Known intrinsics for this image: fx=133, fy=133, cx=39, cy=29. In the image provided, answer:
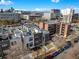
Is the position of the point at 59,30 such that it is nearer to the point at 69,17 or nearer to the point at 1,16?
the point at 69,17

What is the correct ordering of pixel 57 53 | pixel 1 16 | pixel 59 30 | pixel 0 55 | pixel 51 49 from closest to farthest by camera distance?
pixel 0 55 → pixel 57 53 → pixel 51 49 → pixel 59 30 → pixel 1 16

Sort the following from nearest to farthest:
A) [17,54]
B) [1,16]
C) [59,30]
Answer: [17,54] < [59,30] < [1,16]

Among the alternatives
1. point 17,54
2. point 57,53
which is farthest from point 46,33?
point 17,54

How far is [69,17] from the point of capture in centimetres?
1383

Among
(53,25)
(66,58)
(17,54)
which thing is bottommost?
(66,58)

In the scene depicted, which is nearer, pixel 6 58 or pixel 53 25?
pixel 6 58

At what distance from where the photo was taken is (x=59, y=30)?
8.29m

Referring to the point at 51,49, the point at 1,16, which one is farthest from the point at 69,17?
the point at 51,49

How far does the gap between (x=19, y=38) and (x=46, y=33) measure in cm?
163

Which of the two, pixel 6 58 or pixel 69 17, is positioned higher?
pixel 69 17

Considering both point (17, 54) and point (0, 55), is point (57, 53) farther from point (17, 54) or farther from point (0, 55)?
point (0, 55)

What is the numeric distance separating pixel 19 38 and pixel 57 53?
61.8 inches

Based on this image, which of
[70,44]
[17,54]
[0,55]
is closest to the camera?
[17,54]

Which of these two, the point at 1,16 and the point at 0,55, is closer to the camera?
the point at 0,55
